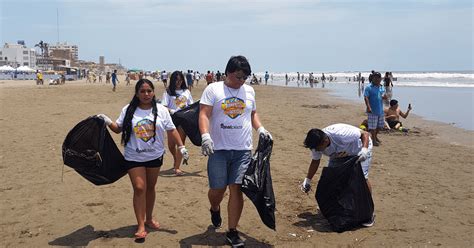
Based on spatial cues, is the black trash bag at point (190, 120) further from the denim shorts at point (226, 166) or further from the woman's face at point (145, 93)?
the denim shorts at point (226, 166)

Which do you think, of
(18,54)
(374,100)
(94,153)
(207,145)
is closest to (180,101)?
(94,153)

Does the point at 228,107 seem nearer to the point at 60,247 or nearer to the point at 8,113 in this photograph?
the point at 60,247

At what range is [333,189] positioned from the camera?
4.92 meters

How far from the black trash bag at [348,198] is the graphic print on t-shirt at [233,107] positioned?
56.1 inches

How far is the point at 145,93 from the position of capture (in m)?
4.39

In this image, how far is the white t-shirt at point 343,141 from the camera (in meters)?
4.85

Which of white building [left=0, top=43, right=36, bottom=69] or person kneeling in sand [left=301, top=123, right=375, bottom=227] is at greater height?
white building [left=0, top=43, right=36, bottom=69]

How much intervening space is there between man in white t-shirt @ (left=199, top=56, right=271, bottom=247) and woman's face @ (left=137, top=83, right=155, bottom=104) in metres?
0.58

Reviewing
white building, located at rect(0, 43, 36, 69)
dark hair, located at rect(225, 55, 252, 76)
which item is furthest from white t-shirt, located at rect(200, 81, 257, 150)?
white building, located at rect(0, 43, 36, 69)

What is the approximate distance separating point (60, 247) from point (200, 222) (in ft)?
4.90

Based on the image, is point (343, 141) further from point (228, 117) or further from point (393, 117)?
point (393, 117)

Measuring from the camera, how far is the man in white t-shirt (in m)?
4.19

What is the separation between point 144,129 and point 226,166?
90cm

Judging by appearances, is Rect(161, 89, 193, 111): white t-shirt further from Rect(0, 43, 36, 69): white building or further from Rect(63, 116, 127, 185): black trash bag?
Rect(0, 43, 36, 69): white building
